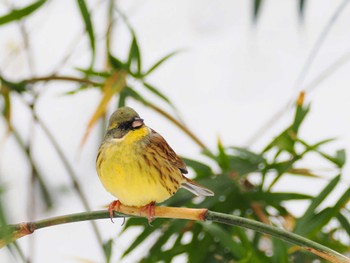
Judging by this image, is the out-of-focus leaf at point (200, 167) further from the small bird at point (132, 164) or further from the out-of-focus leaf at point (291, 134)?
the small bird at point (132, 164)

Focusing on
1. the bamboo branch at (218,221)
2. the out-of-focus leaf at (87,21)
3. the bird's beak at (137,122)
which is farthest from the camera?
the out-of-focus leaf at (87,21)

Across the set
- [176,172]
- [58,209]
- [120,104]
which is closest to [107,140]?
[176,172]

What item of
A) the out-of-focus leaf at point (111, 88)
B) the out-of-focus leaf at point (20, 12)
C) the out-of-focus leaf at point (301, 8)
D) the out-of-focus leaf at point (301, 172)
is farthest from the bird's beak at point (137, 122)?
the out-of-focus leaf at point (301, 172)

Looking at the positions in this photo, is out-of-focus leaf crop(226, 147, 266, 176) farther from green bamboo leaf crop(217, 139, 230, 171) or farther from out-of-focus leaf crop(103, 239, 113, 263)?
out-of-focus leaf crop(103, 239, 113, 263)

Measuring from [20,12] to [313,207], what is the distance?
0.75m

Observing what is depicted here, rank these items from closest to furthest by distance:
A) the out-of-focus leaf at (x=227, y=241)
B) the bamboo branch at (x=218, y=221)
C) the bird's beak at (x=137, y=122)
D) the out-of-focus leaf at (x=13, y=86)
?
the bamboo branch at (x=218, y=221)
the bird's beak at (x=137, y=122)
the out-of-focus leaf at (x=227, y=241)
the out-of-focus leaf at (x=13, y=86)

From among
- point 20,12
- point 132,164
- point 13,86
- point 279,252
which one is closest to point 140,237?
point 279,252

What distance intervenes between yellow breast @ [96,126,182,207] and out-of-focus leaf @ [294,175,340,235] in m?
0.55

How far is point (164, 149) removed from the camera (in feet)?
4.30

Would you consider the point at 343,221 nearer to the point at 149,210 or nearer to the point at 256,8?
the point at 256,8

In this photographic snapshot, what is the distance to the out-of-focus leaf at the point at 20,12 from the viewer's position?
166 centimetres

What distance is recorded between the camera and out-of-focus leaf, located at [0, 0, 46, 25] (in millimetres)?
1655

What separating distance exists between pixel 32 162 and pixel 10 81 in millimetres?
198

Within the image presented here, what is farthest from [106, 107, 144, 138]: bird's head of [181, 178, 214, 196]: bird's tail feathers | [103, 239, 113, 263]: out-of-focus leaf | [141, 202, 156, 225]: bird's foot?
[103, 239, 113, 263]: out-of-focus leaf
